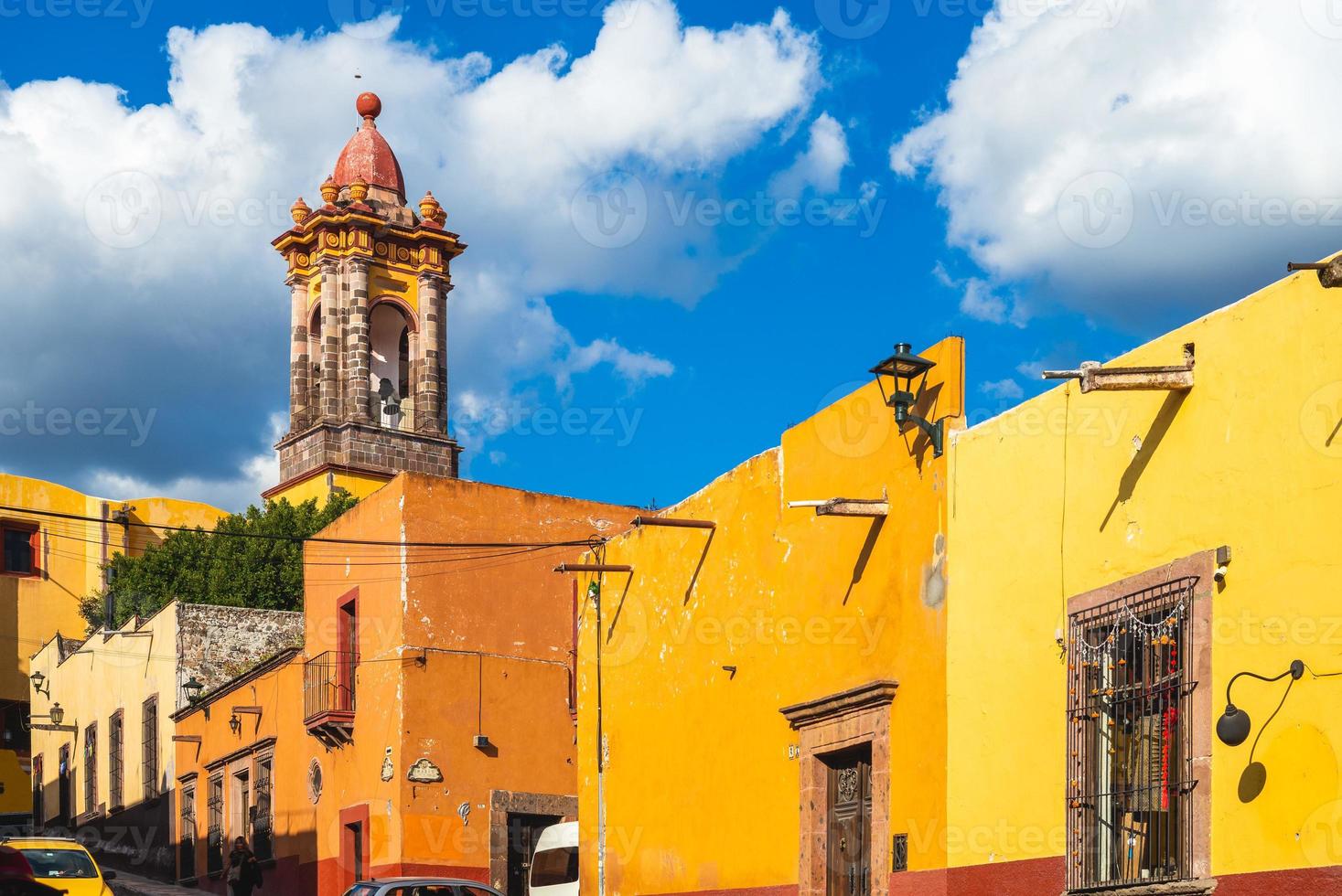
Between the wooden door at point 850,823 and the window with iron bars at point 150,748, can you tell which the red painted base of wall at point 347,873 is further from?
the wooden door at point 850,823

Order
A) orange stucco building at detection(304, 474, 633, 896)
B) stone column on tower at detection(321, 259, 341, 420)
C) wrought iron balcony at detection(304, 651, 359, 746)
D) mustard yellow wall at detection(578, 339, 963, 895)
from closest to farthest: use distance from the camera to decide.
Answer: mustard yellow wall at detection(578, 339, 963, 895)
orange stucco building at detection(304, 474, 633, 896)
wrought iron balcony at detection(304, 651, 359, 746)
stone column on tower at detection(321, 259, 341, 420)

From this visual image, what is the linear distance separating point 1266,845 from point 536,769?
15.1 m

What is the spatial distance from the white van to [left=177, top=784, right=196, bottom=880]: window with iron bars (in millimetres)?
10492

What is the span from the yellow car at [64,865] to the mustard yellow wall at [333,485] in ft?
96.8

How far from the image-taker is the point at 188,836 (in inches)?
1196

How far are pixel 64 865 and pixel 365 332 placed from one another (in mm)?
32241

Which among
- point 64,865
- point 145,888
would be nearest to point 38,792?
point 145,888

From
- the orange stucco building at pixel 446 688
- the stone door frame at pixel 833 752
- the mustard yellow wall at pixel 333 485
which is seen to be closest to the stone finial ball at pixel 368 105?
the mustard yellow wall at pixel 333 485

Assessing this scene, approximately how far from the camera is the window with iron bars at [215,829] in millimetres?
28922

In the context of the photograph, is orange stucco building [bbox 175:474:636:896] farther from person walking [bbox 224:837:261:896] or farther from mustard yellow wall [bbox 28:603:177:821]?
mustard yellow wall [bbox 28:603:177:821]

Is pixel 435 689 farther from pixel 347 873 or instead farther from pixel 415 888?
pixel 415 888

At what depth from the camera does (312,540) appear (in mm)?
26828

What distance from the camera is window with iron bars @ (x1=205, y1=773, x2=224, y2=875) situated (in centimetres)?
2892

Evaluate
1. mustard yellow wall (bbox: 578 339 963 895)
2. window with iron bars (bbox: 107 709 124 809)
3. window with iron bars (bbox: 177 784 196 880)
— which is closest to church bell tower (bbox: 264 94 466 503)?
window with iron bars (bbox: 107 709 124 809)
